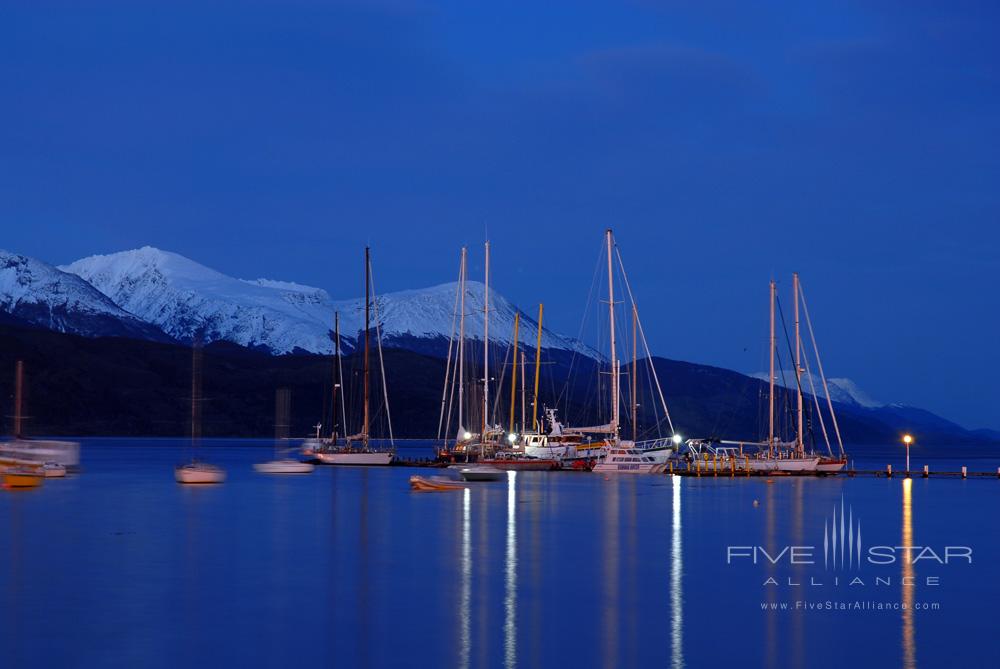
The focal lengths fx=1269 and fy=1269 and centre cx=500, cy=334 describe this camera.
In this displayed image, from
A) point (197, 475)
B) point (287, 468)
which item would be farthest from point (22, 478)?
point (287, 468)

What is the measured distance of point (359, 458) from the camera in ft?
424

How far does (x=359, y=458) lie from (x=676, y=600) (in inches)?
3813

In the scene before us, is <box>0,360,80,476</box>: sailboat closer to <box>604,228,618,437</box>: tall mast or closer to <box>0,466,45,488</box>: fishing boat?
<box>0,466,45,488</box>: fishing boat

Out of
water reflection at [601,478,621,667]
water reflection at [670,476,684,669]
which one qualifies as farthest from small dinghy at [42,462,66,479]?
water reflection at [670,476,684,669]

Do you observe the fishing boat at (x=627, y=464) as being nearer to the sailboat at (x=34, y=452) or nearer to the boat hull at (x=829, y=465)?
the boat hull at (x=829, y=465)

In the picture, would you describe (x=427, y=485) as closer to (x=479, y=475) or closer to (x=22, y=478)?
(x=479, y=475)

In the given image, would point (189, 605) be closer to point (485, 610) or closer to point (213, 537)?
point (485, 610)

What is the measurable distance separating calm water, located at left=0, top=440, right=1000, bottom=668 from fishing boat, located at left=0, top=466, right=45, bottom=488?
14.9m

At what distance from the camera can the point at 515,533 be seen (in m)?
54.2

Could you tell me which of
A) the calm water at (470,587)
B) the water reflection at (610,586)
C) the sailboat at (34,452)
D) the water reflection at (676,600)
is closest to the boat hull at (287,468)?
the sailboat at (34,452)

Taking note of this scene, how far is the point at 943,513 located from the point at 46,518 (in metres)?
49.0

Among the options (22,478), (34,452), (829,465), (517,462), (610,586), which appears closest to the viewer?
(610,586)

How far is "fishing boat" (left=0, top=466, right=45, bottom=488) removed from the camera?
8725cm

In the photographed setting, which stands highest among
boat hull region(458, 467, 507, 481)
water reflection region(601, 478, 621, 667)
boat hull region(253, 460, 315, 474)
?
water reflection region(601, 478, 621, 667)
